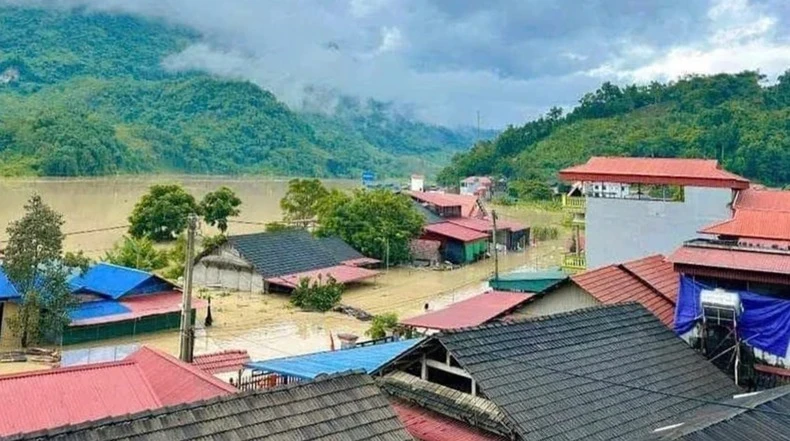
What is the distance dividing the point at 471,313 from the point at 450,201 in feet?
92.4

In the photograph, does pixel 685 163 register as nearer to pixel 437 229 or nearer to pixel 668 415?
pixel 668 415

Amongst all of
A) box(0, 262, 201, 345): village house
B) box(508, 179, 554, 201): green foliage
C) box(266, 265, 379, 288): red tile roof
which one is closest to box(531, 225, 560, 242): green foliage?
box(508, 179, 554, 201): green foliage

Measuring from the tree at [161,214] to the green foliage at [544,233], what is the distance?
2271cm

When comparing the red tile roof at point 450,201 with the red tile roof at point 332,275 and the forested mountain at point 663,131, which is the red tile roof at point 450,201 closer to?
the red tile roof at point 332,275

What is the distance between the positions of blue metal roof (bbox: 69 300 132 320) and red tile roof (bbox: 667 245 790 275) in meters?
15.4

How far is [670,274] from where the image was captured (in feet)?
50.0

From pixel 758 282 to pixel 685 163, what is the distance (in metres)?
10.5

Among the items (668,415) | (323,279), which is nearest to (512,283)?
(323,279)

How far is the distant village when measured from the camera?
6609 millimetres

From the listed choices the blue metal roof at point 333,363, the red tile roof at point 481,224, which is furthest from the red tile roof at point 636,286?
the red tile roof at point 481,224

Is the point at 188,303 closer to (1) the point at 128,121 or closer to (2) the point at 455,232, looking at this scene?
(2) the point at 455,232

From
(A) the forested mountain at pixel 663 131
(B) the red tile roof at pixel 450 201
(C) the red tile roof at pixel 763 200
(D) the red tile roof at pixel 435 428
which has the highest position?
(A) the forested mountain at pixel 663 131

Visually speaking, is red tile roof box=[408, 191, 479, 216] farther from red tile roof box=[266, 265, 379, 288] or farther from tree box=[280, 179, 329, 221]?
red tile roof box=[266, 265, 379, 288]

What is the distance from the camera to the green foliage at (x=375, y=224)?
3584 centimetres
